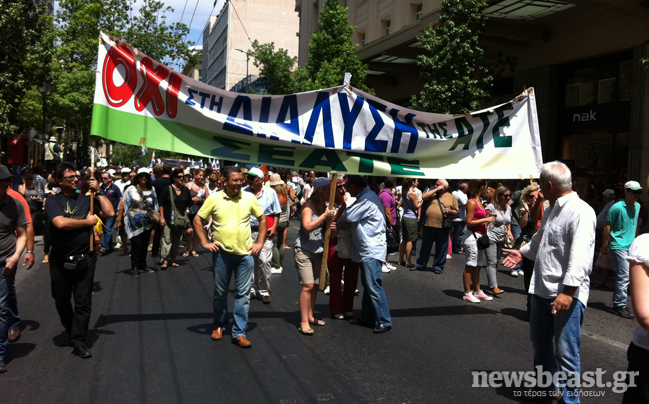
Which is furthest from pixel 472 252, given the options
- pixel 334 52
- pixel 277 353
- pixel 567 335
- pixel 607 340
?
pixel 334 52

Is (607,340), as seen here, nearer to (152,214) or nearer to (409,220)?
(409,220)

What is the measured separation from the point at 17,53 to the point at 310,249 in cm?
1573

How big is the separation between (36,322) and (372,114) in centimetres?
467

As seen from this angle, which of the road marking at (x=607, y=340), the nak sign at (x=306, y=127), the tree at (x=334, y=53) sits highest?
the tree at (x=334, y=53)

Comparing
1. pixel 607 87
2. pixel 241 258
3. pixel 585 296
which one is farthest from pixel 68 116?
pixel 585 296

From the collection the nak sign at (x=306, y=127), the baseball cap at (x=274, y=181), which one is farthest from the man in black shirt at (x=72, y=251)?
the baseball cap at (x=274, y=181)

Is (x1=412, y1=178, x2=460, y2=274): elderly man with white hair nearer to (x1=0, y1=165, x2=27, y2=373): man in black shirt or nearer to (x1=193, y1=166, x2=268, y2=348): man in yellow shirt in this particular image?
(x1=193, y1=166, x2=268, y2=348): man in yellow shirt

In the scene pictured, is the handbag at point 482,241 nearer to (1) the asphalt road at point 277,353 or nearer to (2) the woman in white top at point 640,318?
(1) the asphalt road at point 277,353

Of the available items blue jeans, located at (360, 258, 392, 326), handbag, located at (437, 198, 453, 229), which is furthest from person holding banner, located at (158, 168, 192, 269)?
blue jeans, located at (360, 258, 392, 326)

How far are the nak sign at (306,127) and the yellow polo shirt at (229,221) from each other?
0.48m

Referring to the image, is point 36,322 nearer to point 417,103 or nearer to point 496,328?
point 496,328

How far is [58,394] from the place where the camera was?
4.53 meters

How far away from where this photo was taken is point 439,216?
35.5 feet

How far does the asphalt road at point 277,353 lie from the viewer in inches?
183
